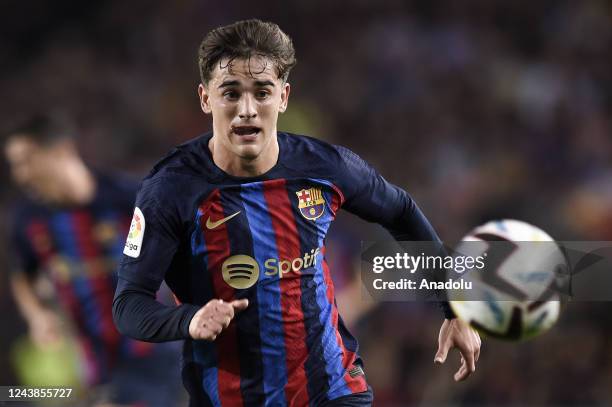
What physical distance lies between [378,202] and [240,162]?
0.62 m

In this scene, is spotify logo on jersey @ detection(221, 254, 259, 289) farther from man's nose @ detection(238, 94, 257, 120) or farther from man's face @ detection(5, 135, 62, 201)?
man's face @ detection(5, 135, 62, 201)

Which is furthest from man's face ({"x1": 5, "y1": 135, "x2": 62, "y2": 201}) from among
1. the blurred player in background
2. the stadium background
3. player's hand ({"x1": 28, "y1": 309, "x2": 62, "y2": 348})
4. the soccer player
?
the stadium background

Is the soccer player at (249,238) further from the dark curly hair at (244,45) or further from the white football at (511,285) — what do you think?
the white football at (511,285)

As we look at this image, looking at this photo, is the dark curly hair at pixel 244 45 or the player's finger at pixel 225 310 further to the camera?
the dark curly hair at pixel 244 45

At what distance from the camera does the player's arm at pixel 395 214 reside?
368cm

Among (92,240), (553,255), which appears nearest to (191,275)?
(553,255)

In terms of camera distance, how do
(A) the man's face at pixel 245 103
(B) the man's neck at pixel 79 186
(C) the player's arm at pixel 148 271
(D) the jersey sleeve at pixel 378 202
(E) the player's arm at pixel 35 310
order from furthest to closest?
(E) the player's arm at pixel 35 310
(B) the man's neck at pixel 79 186
(D) the jersey sleeve at pixel 378 202
(A) the man's face at pixel 245 103
(C) the player's arm at pixel 148 271

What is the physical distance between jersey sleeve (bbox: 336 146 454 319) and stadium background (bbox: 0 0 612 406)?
429 cm

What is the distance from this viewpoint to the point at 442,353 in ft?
12.3

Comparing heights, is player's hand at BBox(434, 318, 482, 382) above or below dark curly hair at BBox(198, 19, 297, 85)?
below

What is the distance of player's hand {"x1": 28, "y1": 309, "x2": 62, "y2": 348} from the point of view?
20.3 ft

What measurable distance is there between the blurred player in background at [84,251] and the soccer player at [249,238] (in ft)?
7.25

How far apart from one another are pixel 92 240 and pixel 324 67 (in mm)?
5429

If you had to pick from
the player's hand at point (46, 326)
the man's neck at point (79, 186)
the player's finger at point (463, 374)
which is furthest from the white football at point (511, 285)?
the player's hand at point (46, 326)
